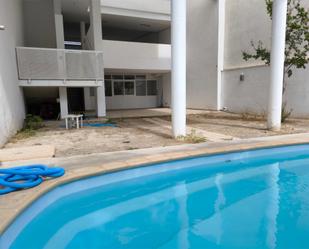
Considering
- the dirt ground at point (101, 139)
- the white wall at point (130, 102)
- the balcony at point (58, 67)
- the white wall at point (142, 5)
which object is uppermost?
the white wall at point (142, 5)

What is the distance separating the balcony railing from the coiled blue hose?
6460 mm

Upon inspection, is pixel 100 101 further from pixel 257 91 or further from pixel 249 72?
pixel 257 91

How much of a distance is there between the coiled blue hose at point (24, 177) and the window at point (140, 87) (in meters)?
15.1

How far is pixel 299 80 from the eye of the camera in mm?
10680

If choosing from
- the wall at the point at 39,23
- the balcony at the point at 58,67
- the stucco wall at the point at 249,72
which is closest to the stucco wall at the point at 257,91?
the stucco wall at the point at 249,72

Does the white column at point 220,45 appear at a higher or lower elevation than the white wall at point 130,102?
higher

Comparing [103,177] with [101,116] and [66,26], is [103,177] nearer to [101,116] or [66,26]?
[101,116]

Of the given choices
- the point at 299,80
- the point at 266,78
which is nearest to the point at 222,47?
the point at 266,78

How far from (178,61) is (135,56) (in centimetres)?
902

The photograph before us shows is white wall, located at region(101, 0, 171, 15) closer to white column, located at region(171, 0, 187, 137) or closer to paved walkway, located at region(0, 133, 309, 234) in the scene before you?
white column, located at region(171, 0, 187, 137)

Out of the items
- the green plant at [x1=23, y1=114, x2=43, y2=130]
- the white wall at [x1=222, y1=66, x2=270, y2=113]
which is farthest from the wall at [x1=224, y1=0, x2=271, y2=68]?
the green plant at [x1=23, y1=114, x2=43, y2=130]

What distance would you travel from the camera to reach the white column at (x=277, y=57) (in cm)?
731

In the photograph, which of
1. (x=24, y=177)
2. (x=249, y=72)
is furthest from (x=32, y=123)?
(x=249, y=72)

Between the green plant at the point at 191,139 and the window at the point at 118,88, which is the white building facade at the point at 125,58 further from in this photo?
the green plant at the point at 191,139
